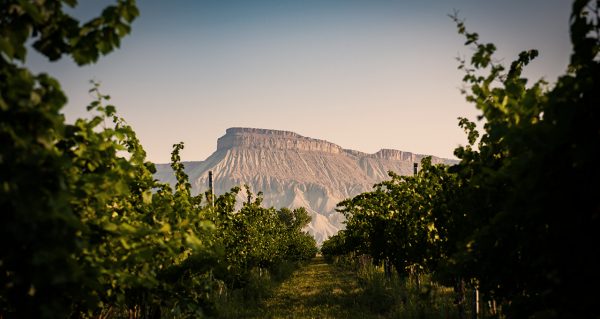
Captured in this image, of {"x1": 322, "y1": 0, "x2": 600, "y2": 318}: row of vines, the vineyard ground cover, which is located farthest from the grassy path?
{"x1": 322, "y1": 0, "x2": 600, "y2": 318}: row of vines

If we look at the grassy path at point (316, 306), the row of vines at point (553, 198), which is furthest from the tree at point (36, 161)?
the grassy path at point (316, 306)

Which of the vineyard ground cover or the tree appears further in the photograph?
the vineyard ground cover

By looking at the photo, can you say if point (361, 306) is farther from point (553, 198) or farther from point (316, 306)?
point (553, 198)

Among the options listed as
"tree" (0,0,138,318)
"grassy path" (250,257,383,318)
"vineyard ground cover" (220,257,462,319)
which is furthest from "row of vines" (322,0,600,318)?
"grassy path" (250,257,383,318)

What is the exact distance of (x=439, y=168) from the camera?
9406 mm

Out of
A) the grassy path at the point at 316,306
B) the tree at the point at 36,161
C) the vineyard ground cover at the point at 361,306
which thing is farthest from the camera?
the grassy path at the point at 316,306

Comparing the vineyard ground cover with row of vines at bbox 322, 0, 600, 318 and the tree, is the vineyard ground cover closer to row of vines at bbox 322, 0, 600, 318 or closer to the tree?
row of vines at bbox 322, 0, 600, 318

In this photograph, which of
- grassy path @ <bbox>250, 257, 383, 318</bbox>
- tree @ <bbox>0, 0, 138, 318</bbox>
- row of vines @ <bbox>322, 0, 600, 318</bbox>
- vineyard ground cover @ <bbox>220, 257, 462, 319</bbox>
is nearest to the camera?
tree @ <bbox>0, 0, 138, 318</bbox>

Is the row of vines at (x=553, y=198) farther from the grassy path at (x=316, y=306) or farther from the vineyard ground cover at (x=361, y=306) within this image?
the grassy path at (x=316, y=306)

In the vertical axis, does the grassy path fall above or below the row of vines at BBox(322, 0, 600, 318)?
below

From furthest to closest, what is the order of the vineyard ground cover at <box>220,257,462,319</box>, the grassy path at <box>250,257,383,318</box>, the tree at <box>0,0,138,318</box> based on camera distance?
the grassy path at <box>250,257,383,318</box> → the vineyard ground cover at <box>220,257,462,319</box> → the tree at <box>0,0,138,318</box>

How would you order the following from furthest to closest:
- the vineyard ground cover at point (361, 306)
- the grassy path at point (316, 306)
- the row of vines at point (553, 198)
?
1. the grassy path at point (316, 306)
2. the vineyard ground cover at point (361, 306)
3. the row of vines at point (553, 198)

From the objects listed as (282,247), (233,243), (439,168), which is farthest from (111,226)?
(282,247)

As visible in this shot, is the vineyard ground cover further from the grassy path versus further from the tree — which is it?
the tree
